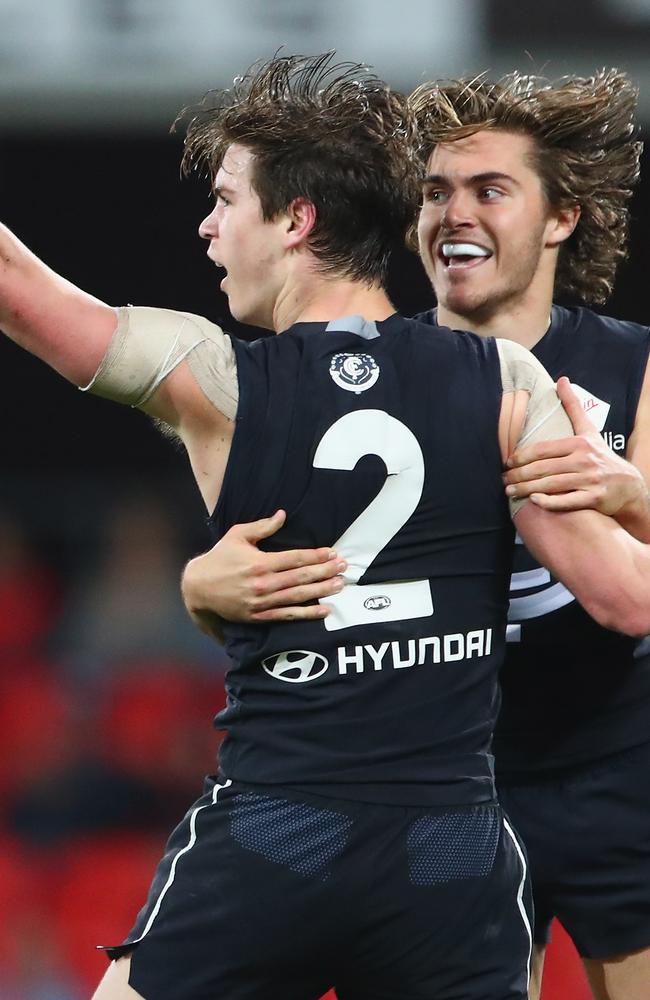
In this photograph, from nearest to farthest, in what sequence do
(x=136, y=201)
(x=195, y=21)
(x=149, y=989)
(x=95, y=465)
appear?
(x=149, y=989) < (x=195, y=21) < (x=136, y=201) < (x=95, y=465)

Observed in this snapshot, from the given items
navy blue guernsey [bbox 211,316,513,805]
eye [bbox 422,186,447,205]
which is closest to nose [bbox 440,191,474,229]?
eye [bbox 422,186,447,205]

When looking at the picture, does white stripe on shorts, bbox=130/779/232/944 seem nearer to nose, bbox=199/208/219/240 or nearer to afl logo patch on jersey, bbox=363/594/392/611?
afl logo patch on jersey, bbox=363/594/392/611

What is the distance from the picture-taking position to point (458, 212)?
2.99 m

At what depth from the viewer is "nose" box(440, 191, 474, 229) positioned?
2980 mm

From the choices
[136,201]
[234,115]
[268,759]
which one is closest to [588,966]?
[268,759]

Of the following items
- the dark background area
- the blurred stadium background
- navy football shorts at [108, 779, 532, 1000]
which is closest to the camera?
navy football shorts at [108, 779, 532, 1000]

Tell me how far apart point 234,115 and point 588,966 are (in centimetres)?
181

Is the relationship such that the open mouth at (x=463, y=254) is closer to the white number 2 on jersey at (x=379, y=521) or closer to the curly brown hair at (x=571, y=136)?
the curly brown hair at (x=571, y=136)

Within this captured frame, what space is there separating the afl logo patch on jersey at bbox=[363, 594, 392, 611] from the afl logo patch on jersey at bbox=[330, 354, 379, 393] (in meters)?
0.30

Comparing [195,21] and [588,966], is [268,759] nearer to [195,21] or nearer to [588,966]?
[588,966]

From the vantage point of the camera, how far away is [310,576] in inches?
79.4

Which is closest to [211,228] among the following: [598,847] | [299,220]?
[299,220]

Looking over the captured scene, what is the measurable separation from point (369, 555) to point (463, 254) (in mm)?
1127

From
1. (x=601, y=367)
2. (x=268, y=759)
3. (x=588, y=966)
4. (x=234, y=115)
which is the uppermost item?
(x=234, y=115)
